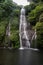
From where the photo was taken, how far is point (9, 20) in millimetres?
43531

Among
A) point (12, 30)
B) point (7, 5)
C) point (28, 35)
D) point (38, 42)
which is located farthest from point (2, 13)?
point (38, 42)

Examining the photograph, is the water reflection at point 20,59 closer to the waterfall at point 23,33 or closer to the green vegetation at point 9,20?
the waterfall at point 23,33

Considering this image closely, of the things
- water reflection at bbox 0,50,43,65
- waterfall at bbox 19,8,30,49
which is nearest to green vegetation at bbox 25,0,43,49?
waterfall at bbox 19,8,30,49

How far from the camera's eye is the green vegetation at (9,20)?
132 ft

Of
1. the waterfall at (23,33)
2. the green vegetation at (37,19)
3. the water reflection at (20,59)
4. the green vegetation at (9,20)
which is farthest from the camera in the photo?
the green vegetation at (9,20)

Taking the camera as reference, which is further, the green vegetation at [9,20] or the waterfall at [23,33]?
the green vegetation at [9,20]

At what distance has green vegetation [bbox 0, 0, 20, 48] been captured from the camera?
40.1m

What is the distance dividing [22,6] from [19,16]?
135 inches

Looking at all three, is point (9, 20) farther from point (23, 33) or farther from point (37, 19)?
point (37, 19)

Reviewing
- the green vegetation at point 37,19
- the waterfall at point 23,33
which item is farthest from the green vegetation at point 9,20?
the green vegetation at point 37,19

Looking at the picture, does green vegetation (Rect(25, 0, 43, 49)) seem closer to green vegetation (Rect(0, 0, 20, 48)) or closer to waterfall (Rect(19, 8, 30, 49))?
waterfall (Rect(19, 8, 30, 49))

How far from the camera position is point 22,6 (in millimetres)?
47062

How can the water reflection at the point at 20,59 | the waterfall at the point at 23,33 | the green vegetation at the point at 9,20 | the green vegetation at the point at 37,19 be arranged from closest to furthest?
1. the water reflection at the point at 20,59
2. the green vegetation at the point at 37,19
3. the waterfall at the point at 23,33
4. the green vegetation at the point at 9,20

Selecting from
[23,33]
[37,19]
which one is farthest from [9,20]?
[37,19]
